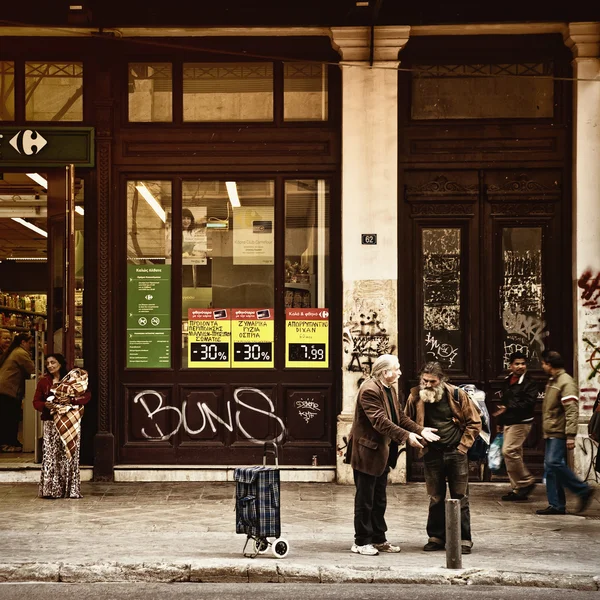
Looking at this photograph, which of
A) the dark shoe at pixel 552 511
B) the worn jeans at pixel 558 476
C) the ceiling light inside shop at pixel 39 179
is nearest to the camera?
the worn jeans at pixel 558 476

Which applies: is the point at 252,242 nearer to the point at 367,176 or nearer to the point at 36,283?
the point at 367,176

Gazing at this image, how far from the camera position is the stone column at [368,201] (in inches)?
500

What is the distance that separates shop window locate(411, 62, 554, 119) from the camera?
509 inches

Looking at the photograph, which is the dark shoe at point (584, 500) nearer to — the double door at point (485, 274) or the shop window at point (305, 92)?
the double door at point (485, 274)

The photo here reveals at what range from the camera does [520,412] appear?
11.6m

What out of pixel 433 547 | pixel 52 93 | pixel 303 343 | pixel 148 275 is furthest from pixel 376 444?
pixel 52 93

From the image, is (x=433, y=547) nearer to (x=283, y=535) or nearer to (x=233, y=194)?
(x=283, y=535)

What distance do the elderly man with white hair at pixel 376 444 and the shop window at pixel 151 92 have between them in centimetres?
539

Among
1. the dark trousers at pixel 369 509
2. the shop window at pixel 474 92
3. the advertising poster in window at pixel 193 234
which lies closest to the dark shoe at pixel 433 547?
the dark trousers at pixel 369 509

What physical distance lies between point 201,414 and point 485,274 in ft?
12.8

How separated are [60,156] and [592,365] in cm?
692

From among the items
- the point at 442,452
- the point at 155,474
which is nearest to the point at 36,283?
the point at 155,474

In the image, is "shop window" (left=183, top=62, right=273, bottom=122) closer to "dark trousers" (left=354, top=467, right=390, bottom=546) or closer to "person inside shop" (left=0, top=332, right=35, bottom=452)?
"person inside shop" (left=0, top=332, right=35, bottom=452)

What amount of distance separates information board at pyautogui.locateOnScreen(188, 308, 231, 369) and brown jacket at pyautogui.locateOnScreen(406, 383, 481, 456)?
4154 millimetres
